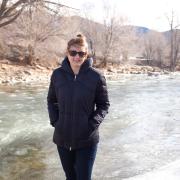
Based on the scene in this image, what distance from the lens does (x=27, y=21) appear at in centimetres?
2988

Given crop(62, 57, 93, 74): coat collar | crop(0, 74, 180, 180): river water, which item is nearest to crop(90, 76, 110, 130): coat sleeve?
crop(62, 57, 93, 74): coat collar

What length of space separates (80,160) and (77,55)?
3.04ft

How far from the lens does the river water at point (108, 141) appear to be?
6.51 metres

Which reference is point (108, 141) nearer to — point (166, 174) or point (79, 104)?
point (166, 174)

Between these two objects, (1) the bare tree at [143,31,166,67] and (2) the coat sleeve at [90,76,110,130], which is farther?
(1) the bare tree at [143,31,166,67]

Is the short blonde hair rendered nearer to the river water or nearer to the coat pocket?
the coat pocket

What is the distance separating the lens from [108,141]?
8.51m

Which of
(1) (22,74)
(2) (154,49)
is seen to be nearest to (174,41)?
(2) (154,49)

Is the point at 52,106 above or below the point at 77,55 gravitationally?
below

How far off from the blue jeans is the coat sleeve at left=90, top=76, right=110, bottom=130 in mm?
229

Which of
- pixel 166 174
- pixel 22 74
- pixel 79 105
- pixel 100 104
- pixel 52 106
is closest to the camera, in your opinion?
pixel 79 105

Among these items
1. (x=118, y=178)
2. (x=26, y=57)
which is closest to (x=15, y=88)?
(x=26, y=57)

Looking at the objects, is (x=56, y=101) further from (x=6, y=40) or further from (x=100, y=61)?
(x=100, y=61)

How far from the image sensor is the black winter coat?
11.7ft
